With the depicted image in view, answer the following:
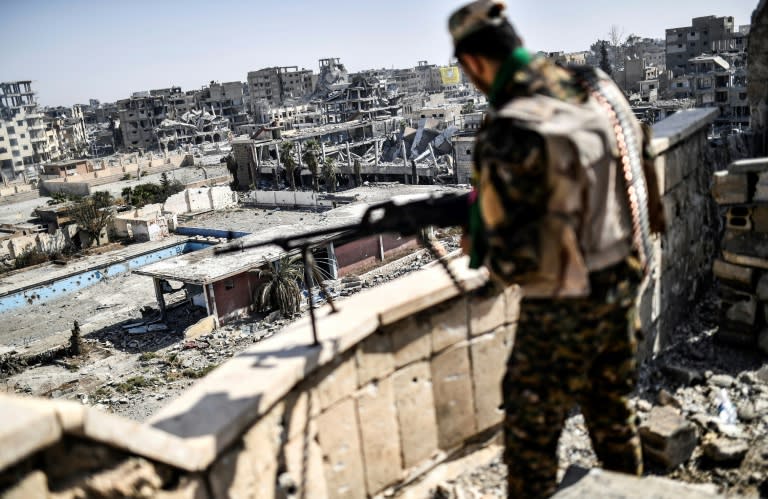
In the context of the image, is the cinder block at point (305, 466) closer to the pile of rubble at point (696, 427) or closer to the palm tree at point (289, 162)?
the pile of rubble at point (696, 427)

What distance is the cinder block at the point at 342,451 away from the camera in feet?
8.16

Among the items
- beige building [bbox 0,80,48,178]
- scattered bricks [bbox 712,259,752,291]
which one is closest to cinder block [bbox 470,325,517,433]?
scattered bricks [bbox 712,259,752,291]

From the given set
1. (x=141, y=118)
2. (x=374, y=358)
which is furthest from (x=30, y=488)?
(x=141, y=118)

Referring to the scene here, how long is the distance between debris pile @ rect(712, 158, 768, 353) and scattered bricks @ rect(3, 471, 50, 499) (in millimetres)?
3690

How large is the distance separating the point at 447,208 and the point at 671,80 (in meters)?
54.6

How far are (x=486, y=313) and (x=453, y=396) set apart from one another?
415 mm

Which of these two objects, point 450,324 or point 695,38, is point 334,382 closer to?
point 450,324

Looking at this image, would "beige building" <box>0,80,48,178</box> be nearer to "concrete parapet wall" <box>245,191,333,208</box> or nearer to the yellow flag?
"concrete parapet wall" <box>245,191,333,208</box>

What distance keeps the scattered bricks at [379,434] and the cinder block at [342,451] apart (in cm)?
4

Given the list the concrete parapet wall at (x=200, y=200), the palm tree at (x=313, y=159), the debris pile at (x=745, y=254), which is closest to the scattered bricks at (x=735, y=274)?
the debris pile at (x=745, y=254)

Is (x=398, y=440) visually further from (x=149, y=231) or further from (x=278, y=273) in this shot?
(x=149, y=231)

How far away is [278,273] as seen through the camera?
68.9ft

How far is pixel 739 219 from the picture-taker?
3807 mm

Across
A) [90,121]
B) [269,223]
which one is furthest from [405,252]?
[90,121]
